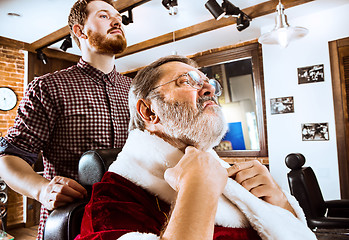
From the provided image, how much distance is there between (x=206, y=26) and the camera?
455 cm

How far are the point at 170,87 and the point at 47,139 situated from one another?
0.72 meters

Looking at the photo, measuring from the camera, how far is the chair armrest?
1.03 meters

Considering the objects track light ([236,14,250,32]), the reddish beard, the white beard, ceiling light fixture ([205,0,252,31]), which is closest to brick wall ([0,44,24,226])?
ceiling light fixture ([205,0,252,31])

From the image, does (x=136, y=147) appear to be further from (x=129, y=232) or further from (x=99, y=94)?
(x=99, y=94)

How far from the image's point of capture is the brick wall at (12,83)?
16.5ft

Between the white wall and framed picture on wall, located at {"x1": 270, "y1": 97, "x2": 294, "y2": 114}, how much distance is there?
6 centimetres

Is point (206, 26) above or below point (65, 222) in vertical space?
above

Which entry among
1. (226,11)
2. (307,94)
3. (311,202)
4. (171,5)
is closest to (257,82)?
(307,94)

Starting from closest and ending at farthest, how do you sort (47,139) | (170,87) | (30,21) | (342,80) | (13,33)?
(170,87) → (47,139) → (342,80) → (30,21) → (13,33)

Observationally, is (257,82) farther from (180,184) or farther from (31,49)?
(180,184)

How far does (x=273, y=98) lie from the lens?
445cm

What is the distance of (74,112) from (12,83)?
4614 mm

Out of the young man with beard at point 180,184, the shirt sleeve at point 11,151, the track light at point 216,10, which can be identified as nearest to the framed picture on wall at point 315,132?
the track light at point 216,10

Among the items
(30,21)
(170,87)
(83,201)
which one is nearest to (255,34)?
(30,21)
